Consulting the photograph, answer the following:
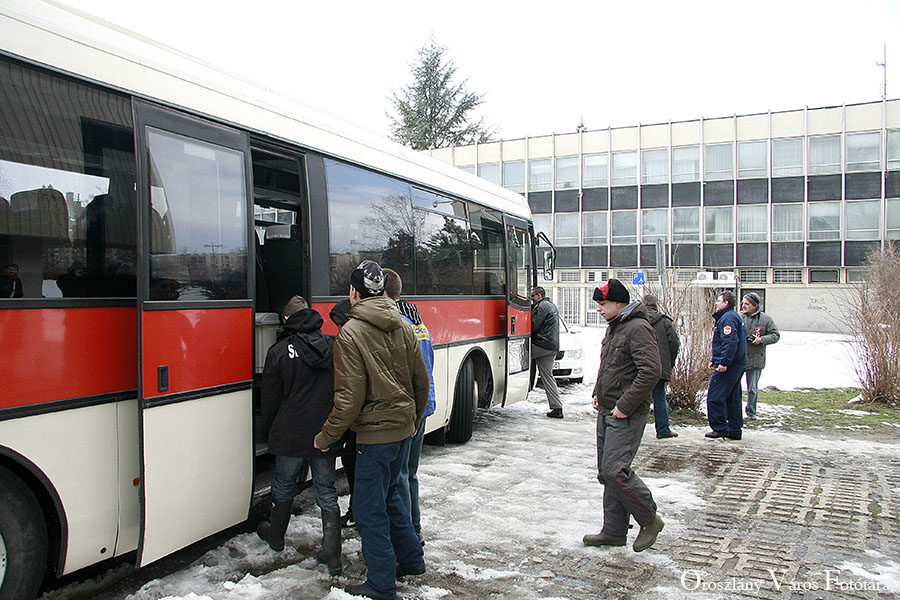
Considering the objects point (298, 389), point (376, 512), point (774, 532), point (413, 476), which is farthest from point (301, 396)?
point (774, 532)

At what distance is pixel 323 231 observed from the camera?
578cm

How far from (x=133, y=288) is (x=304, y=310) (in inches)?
42.2

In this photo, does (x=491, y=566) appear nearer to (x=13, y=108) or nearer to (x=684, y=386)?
(x=13, y=108)

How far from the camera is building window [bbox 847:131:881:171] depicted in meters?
34.5

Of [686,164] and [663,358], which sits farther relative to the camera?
[686,164]

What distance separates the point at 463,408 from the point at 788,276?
110ft

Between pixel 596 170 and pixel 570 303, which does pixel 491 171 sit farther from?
pixel 570 303

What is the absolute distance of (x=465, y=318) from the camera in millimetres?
A: 8500

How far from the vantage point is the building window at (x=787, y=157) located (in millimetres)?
35781

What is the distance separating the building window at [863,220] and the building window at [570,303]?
46.7 feet

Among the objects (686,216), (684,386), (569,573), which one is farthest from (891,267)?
(686,216)

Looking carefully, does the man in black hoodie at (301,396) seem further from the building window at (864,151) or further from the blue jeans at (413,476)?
the building window at (864,151)

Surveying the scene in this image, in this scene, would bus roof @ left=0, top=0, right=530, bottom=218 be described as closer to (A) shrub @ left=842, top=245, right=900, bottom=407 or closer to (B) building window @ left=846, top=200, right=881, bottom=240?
(A) shrub @ left=842, top=245, right=900, bottom=407

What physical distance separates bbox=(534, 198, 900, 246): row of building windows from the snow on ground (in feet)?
89.9
